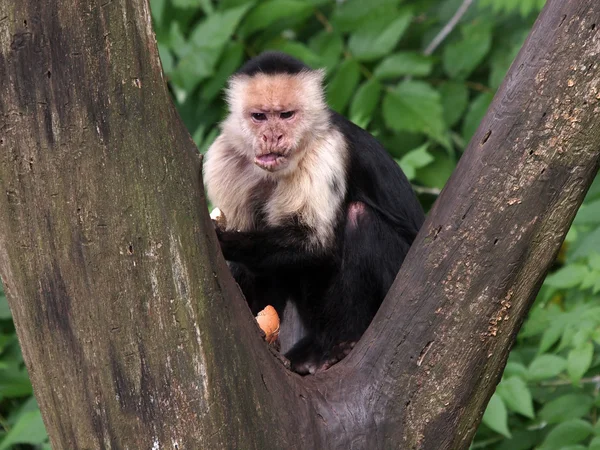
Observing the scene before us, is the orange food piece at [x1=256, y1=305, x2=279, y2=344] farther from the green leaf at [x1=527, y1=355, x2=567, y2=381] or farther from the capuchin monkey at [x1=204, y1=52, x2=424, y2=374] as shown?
the green leaf at [x1=527, y1=355, x2=567, y2=381]

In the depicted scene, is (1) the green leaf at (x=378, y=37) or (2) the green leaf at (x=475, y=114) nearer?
(1) the green leaf at (x=378, y=37)

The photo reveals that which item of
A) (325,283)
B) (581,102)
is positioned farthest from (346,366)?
(581,102)

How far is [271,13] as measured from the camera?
17.5 ft

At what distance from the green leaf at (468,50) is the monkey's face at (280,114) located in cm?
220

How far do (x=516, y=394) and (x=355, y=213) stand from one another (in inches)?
36.0

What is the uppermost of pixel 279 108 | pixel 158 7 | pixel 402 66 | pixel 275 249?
pixel 158 7

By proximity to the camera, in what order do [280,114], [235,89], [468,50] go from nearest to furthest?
1. [280,114]
2. [235,89]
3. [468,50]

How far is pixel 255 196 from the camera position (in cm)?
370

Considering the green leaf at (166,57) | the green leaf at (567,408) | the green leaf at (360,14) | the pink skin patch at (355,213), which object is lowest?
the green leaf at (567,408)

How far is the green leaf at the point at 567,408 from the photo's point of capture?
3594 mm

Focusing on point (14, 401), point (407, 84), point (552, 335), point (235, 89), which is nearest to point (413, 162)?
point (235, 89)

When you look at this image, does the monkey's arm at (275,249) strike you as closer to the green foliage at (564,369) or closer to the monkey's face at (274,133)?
the monkey's face at (274,133)

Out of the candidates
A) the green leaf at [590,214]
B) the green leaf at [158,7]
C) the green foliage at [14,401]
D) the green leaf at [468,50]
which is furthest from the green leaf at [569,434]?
the green leaf at [158,7]

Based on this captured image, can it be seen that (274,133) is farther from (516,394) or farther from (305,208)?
(516,394)
